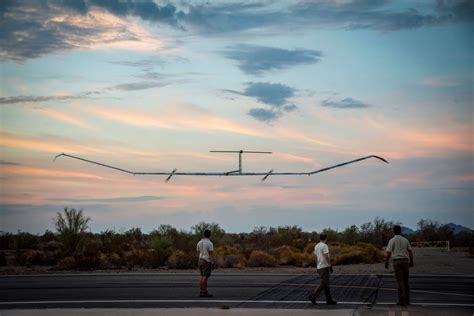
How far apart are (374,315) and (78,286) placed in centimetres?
1322

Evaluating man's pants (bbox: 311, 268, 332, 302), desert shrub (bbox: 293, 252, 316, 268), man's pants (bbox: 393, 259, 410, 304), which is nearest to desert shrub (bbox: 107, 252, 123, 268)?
desert shrub (bbox: 293, 252, 316, 268)

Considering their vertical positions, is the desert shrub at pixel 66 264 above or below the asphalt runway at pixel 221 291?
above

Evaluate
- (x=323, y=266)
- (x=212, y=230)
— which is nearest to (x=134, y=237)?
(x=212, y=230)

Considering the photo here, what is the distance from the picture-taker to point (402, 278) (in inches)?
817

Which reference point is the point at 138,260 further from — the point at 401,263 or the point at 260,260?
Result: the point at 401,263

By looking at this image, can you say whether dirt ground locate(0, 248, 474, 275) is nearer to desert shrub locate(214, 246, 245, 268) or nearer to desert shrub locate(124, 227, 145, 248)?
desert shrub locate(214, 246, 245, 268)

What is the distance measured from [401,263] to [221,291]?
681cm

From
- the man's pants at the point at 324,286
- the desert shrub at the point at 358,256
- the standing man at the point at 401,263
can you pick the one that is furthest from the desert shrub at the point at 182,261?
the standing man at the point at 401,263

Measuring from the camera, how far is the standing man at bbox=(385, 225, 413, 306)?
20.6 meters

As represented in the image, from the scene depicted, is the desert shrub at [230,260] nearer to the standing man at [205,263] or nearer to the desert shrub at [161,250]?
the desert shrub at [161,250]

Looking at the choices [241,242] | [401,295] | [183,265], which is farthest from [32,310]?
[241,242]

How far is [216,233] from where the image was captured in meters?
62.3

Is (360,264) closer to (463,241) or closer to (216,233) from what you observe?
(216,233)

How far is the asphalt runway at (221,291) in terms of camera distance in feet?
70.3
